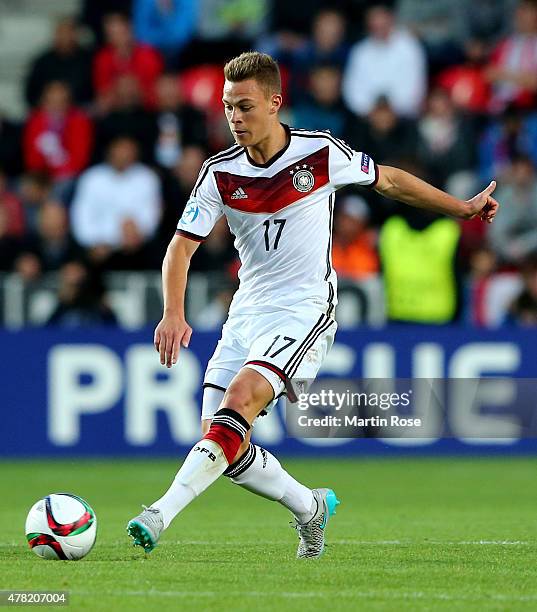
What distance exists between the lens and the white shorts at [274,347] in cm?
706

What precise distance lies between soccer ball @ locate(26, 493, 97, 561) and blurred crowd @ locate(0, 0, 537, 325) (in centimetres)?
699

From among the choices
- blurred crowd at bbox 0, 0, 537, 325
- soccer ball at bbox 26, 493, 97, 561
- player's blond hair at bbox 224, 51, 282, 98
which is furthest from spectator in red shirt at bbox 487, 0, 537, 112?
soccer ball at bbox 26, 493, 97, 561

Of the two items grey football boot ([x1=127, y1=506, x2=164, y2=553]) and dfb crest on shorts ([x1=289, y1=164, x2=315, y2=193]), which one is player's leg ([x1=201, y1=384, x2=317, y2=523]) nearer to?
grey football boot ([x1=127, y1=506, x2=164, y2=553])

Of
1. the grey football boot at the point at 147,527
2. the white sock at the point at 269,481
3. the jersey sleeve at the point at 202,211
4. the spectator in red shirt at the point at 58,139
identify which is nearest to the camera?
the grey football boot at the point at 147,527

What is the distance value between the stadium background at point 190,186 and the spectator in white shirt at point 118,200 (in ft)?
0.07

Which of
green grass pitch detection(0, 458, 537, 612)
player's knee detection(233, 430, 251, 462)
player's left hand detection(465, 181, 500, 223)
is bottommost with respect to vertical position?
green grass pitch detection(0, 458, 537, 612)

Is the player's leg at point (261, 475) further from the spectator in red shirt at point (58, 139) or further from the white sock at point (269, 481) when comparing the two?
the spectator in red shirt at point (58, 139)

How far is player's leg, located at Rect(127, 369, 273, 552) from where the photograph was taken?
678 centimetres

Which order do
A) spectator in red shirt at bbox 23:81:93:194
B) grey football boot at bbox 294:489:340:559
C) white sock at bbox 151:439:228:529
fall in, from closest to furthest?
white sock at bbox 151:439:228:529 < grey football boot at bbox 294:489:340:559 < spectator in red shirt at bbox 23:81:93:194

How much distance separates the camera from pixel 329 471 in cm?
1287

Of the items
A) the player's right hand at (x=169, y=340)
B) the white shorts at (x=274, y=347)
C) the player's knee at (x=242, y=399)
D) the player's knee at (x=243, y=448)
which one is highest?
the player's right hand at (x=169, y=340)

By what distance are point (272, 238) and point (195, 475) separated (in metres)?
1.25

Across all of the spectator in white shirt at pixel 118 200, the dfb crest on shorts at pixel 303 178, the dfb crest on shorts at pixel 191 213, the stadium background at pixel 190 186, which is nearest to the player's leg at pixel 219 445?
the dfb crest on shorts at pixel 191 213

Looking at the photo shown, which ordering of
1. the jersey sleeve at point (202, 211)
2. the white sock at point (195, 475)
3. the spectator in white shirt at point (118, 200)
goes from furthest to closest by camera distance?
the spectator in white shirt at point (118, 200) → the jersey sleeve at point (202, 211) → the white sock at point (195, 475)
